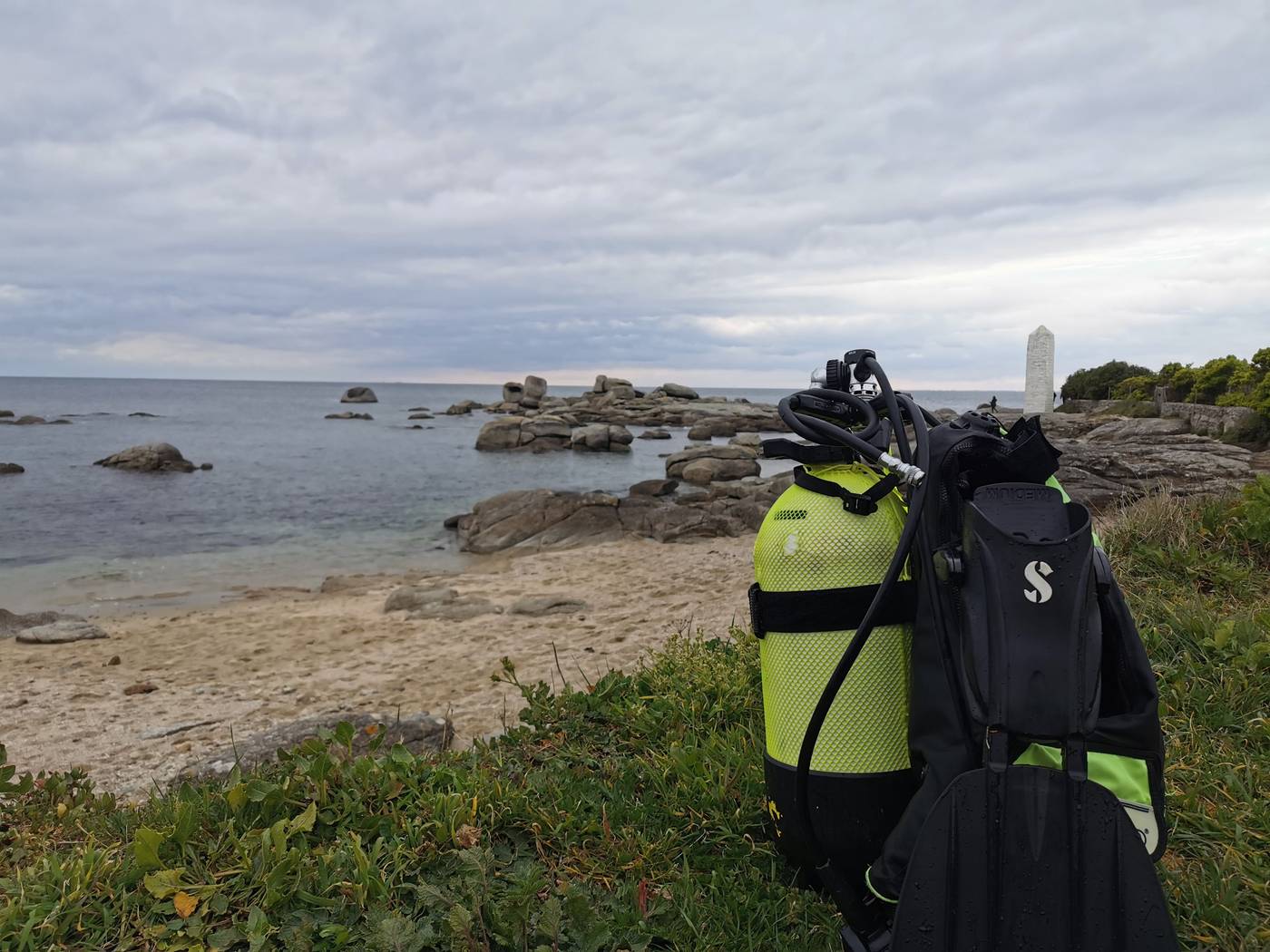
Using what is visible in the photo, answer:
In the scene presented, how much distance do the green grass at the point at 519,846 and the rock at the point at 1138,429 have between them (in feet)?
42.6

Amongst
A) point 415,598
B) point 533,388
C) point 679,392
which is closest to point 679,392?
point 679,392

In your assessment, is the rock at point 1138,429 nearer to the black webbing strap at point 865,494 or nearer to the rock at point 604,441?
the black webbing strap at point 865,494

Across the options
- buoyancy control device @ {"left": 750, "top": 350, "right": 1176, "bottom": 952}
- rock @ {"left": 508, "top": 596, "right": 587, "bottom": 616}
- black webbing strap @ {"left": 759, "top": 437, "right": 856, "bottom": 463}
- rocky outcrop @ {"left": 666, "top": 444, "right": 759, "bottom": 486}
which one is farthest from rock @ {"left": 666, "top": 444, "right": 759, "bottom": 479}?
buoyancy control device @ {"left": 750, "top": 350, "right": 1176, "bottom": 952}

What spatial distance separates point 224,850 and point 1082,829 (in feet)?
9.04

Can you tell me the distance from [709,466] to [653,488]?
15.0 feet

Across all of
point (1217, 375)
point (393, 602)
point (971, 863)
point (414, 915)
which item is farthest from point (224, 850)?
point (1217, 375)

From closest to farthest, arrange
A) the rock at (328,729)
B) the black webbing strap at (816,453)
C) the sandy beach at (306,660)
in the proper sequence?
the black webbing strap at (816,453), the rock at (328,729), the sandy beach at (306,660)

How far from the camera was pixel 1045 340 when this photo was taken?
17.4 meters

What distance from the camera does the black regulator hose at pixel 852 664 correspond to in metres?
2.46

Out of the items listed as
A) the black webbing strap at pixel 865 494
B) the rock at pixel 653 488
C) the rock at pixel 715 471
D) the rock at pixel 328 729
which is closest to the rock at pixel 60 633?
the rock at pixel 328 729

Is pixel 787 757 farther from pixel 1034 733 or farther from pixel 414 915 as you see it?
pixel 414 915

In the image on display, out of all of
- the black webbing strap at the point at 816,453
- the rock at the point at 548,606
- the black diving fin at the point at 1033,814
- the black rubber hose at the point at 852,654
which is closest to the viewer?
the black diving fin at the point at 1033,814

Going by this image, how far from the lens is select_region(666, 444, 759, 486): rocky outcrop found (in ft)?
85.0

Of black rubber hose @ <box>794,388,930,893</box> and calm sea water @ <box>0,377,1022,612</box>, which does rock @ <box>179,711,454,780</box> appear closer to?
black rubber hose @ <box>794,388,930,893</box>
